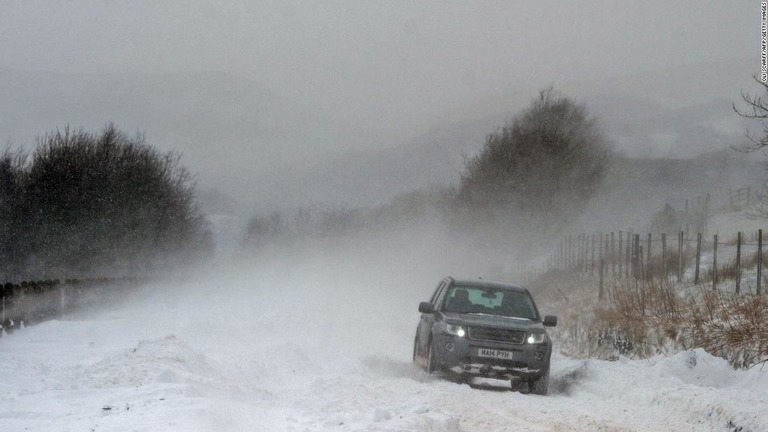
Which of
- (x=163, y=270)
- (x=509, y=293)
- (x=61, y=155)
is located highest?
(x=61, y=155)

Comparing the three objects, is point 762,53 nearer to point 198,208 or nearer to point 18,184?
point 18,184

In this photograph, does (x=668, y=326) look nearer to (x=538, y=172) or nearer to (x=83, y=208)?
(x=538, y=172)

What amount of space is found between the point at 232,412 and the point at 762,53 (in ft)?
62.7

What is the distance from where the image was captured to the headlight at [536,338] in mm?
14234

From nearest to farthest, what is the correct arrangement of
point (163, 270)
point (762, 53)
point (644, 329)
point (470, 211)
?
1. point (644, 329)
2. point (762, 53)
3. point (470, 211)
4. point (163, 270)

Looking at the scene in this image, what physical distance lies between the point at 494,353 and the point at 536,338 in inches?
29.8

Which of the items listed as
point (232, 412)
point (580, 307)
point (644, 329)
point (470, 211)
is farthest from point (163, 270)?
point (232, 412)

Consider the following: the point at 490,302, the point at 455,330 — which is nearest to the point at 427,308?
the point at 455,330

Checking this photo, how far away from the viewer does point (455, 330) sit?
46.7 ft

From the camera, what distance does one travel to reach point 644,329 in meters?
17.2

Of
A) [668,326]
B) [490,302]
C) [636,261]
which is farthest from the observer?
[636,261]

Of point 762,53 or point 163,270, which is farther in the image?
point 163,270

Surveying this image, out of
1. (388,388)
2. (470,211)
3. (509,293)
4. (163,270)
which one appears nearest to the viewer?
(388,388)

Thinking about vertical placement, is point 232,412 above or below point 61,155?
below
